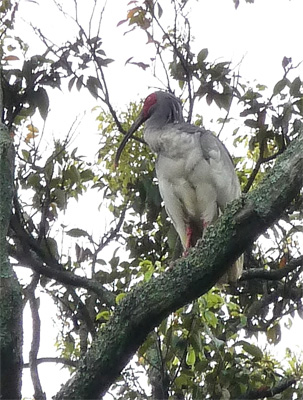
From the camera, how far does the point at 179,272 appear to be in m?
2.26

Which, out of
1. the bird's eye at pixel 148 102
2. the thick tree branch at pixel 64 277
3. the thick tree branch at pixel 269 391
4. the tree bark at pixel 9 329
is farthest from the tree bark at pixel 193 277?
the bird's eye at pixel 148 102

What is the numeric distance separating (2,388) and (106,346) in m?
0.33

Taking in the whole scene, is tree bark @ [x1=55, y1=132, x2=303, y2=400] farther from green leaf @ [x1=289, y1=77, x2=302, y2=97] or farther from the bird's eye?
the bird's eye

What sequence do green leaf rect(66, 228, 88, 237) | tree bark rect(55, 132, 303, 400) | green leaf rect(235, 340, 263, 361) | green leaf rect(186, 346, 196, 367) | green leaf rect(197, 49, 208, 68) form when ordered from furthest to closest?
green leaf rect(66, 228, 88, 237) → green leaf rect(197, 49, 208, 68) → green leaf rect(235, 340, 263, 361) → green leaf rect(186, 346, 196, 367) → tree bark rect(55, 132, 303, 400)

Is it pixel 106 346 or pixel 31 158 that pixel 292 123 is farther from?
pixel 106 346

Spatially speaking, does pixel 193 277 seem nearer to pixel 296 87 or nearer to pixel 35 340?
pixel 35 340

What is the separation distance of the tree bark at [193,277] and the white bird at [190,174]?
1.60 metres

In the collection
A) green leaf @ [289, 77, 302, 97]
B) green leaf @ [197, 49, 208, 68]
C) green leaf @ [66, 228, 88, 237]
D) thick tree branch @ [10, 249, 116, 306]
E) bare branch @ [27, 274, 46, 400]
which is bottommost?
bare branch @ [27, 274, 46, 400]

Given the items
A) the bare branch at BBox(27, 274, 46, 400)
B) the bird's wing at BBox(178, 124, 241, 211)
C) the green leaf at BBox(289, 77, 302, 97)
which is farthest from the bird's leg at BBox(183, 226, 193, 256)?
the green leaf at BBox(289, 77, 302, 97)

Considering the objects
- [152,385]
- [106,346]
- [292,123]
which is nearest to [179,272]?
[106,346]

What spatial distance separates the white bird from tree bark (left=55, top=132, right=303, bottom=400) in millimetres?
1601

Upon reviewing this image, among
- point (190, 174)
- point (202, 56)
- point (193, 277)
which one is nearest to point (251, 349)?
point (193, 277)

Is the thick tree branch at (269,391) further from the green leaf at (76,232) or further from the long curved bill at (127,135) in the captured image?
→ the long curved bill at (127,135)

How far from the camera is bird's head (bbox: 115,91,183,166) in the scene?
166 inches
